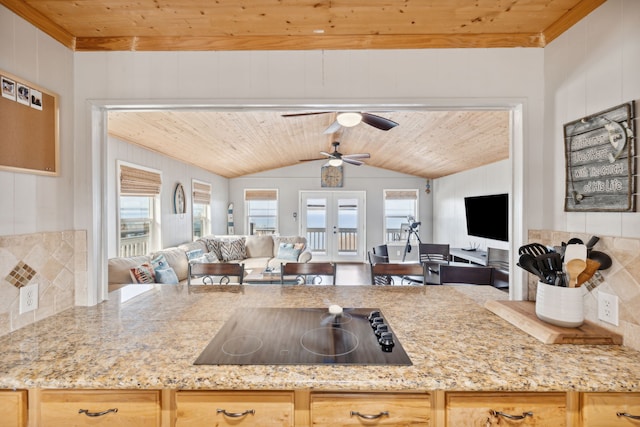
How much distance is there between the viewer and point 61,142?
1502 mm

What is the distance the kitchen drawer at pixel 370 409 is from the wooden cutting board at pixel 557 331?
1.90ft

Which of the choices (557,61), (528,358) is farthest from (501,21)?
(528,358)

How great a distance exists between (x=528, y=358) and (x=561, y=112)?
116cm

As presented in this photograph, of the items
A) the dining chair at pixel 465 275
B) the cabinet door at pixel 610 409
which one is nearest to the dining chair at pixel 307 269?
the dining chair at pixel 465 275

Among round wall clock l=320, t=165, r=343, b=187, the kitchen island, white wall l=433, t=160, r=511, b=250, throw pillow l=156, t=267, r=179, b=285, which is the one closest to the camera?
the kitchen island

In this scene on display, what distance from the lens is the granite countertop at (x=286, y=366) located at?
92 cm

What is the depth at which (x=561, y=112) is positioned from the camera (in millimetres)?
1445

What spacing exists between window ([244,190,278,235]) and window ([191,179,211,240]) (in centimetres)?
147

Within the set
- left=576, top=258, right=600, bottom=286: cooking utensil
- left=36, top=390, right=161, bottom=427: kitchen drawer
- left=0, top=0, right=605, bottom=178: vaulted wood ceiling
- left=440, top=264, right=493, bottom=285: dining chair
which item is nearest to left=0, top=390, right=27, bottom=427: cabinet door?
left=36, top=390, right=161, bottom=427: kitchen drawer

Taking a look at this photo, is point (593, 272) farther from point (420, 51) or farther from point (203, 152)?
point (203, 152)

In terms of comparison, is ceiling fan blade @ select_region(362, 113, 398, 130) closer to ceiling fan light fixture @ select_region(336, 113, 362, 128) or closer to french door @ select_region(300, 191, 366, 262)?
ceiling fan light fixture @ select_region(336, 113, 362, 128)

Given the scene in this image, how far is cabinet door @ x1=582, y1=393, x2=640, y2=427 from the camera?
94cm

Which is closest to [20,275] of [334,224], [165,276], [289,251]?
[165,276]

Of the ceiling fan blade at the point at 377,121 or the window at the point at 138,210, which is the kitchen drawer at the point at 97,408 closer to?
the ceiling fan blade at the point at 377,121
